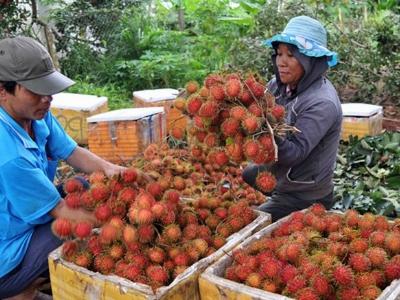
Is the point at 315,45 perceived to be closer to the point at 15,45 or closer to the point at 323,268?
the point at 323,268

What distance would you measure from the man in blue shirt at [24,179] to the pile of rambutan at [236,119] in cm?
65

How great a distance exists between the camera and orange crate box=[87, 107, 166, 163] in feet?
15.4

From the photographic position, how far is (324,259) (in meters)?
1.96

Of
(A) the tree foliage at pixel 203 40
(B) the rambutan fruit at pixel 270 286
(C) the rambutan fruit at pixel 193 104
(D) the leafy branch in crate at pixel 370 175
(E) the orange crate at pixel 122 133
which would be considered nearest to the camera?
(B) the rambutan fruit at pixel 270 286

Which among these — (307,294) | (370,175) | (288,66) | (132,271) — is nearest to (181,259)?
(132,271)

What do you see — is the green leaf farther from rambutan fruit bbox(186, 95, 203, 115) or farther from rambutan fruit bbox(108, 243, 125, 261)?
rambutan fruit bbox(108, 243, 125, 261)

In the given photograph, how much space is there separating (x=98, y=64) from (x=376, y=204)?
612 cm

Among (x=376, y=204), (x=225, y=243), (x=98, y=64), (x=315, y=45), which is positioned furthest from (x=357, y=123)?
(x=98, y=64)

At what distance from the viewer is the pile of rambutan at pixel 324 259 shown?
187 cm

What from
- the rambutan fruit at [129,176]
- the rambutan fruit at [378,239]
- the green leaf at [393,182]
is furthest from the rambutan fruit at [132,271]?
the green leaf at [393,182]

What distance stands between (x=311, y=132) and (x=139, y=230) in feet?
3.28

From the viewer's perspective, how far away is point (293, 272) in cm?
192

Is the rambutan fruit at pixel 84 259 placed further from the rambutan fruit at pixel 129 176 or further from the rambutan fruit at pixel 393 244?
the rambutan fruit at pixel 393 244

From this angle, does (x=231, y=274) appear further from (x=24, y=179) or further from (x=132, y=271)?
(x=24, y=179)
